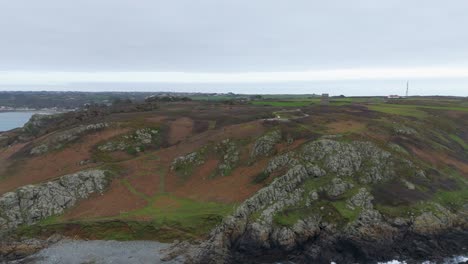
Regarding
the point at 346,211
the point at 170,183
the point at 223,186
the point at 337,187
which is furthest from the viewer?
the point at 170,183

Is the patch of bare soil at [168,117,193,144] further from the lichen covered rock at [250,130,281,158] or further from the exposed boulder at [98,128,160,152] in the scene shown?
the lichen covered rock at [250,130,281,158]

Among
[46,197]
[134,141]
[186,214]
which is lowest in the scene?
[186,214]

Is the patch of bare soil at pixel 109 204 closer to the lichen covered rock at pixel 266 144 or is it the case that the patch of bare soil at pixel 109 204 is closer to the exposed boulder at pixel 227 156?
the exposed boulder at pixel 227 156

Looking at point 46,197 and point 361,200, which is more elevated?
point 361,200

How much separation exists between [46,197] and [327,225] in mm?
40569

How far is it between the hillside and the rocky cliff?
14 cm

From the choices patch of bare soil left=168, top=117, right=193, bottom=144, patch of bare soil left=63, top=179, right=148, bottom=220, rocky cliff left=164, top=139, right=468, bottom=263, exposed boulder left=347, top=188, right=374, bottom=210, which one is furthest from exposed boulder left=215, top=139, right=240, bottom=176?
exposed boulder left=347, top=188, right=374, bottom=210

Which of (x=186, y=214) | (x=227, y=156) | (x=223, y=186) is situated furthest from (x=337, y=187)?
(x=186, y=214)

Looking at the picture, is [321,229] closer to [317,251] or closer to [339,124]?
[317,251]

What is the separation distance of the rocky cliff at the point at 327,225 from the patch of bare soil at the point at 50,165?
33.5 metres

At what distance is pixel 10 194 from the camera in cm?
6109

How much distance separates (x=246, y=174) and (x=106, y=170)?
2327cm

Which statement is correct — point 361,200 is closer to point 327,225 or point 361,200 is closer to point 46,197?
point 327,225

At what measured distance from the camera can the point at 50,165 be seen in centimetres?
7550
